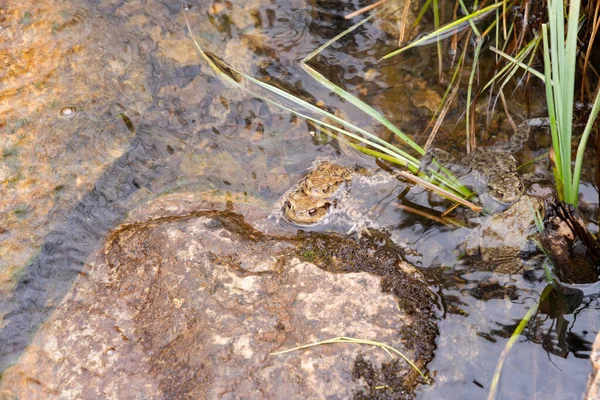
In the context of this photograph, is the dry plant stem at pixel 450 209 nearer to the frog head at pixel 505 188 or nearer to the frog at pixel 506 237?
the frog at pixel 506 237

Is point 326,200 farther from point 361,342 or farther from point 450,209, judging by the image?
point 361,342

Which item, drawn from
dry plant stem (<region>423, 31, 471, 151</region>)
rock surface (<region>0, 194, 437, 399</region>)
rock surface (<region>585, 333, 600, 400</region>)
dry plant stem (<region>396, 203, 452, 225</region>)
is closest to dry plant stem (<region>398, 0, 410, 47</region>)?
dry plant stem (<region>423, 31, 471, 151</region>)

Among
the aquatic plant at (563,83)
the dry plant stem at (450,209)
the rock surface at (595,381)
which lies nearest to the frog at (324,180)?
the dry plant stem at (450,209)

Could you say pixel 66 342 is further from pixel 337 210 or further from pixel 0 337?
pixel 337 210

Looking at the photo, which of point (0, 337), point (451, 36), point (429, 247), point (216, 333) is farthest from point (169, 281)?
point (451, 36)

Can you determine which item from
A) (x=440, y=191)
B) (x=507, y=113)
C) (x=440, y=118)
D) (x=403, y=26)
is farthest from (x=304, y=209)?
(x=507, y=113)

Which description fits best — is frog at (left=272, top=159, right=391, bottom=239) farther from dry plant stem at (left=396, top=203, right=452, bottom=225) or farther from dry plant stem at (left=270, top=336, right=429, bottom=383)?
dry plant stem at (left=270, top=336, right=429, bottom=383)
